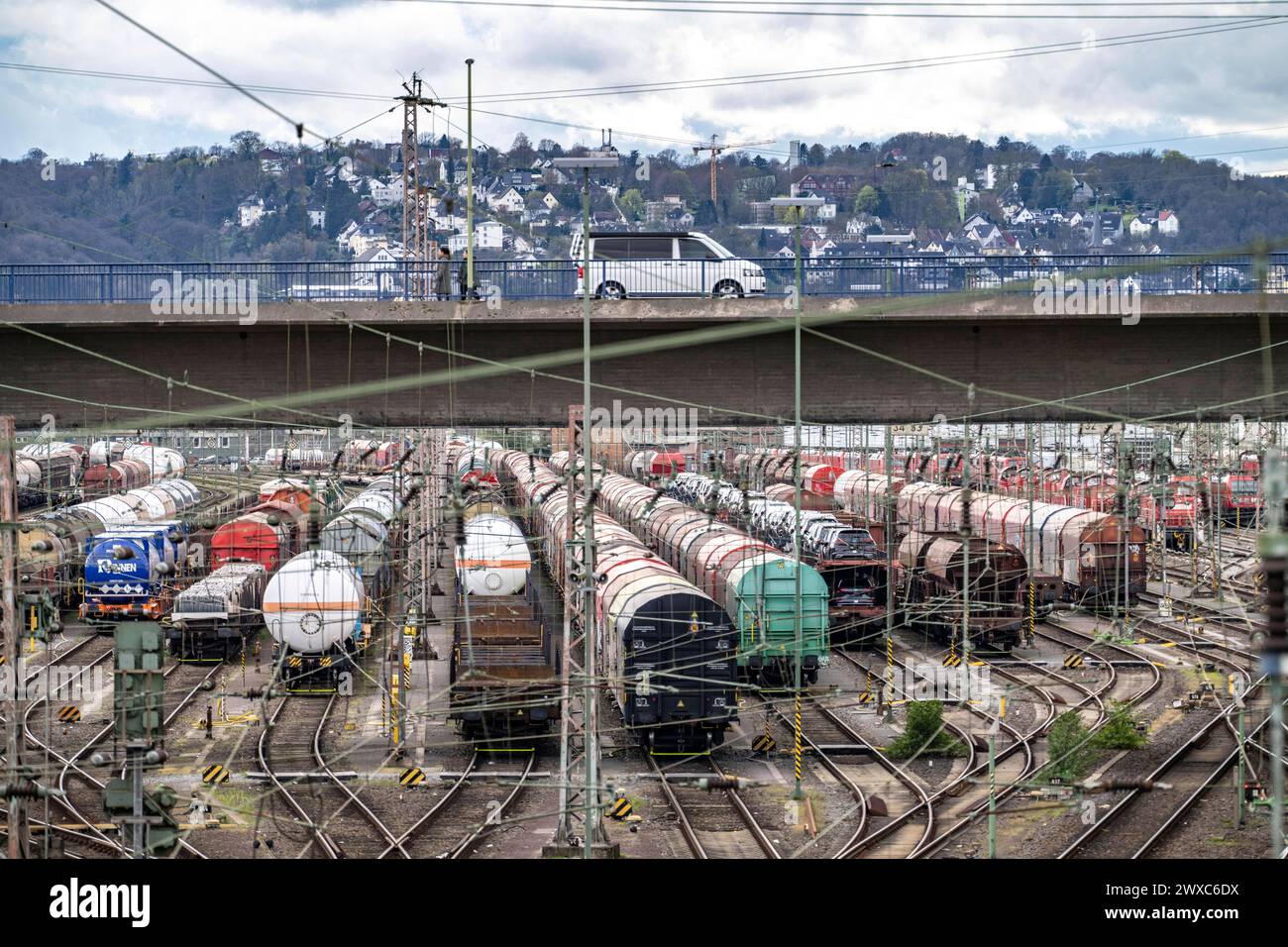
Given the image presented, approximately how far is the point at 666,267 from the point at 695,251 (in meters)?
1.09

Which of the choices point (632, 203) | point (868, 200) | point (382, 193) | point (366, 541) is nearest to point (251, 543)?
point (366, 541)

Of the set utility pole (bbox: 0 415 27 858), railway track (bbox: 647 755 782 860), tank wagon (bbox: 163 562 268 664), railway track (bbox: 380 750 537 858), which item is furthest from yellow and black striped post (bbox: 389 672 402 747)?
utility pole (bbox: 0 415 27 858)

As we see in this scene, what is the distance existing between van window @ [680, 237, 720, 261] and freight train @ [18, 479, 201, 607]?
41.0 ft

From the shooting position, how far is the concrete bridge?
20812 mm

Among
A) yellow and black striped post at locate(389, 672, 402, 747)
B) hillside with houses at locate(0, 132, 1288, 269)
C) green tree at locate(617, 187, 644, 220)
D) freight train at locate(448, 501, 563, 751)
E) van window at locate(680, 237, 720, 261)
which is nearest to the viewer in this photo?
freight train at locate(448, 501, 563, 751)

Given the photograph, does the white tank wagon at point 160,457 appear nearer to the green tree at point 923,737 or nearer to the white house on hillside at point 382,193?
the white house on hillside at point 382,193

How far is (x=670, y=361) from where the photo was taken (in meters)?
21.5

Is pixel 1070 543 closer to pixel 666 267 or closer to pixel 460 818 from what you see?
pixel 666 267

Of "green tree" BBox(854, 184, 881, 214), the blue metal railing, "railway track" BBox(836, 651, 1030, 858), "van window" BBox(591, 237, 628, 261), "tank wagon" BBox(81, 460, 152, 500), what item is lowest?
"railway track" BBox(836, 651, 1030, 858)

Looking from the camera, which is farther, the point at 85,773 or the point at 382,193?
the point at 382,193

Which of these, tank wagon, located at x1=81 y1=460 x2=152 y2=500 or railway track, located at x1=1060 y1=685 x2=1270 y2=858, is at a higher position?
tank wagon, located at x1=81 y1=460 x2=152 y2=500

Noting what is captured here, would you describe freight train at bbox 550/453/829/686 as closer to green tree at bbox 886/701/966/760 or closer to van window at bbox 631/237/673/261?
green tree at bbox 886/701/966/760

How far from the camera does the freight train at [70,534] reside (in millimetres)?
31500
